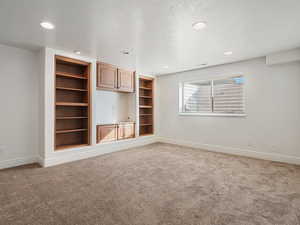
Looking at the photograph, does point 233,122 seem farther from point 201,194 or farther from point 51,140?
point 51,140

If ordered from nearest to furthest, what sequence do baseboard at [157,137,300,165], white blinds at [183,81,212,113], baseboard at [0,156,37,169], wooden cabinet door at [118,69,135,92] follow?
1. baseboard at [0,156,37,169]
2. baseboard at [157,137,300,165]
3. wooden cabinet door at [118,69,135,92]
4. white blinds at [183,81,212,113]

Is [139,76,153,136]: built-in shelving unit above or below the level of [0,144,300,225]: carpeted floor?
above

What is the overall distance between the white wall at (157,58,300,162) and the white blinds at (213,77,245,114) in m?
0.19

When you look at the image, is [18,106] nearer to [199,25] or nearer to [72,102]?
[72,102]

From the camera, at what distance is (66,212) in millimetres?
1747

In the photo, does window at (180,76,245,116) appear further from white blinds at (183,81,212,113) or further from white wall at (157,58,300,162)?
white wall at (157,58,300,162)

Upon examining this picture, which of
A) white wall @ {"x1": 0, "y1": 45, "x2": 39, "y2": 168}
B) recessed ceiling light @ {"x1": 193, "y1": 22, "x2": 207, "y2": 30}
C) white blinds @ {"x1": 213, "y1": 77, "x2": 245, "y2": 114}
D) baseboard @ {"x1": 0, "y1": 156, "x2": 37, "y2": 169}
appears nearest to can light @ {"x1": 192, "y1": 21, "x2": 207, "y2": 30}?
recessed ceiling light @ {"x1": 193, "y1": 22, "x2": 207, "y2": 30}

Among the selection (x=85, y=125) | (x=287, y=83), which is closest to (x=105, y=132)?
(x=85, y=125)

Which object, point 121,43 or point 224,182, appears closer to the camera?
point 224,182

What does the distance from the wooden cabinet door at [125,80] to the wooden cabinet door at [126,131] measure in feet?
3.51

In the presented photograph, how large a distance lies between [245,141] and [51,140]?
14.5 feet

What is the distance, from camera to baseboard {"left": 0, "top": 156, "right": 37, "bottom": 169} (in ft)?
10.2

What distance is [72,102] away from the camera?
156 inches

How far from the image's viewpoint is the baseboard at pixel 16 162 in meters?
3.10
